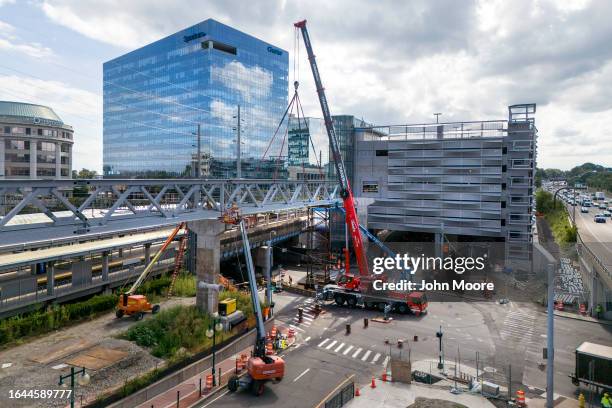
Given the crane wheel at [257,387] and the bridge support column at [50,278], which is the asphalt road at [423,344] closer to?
the crane wheel at [257,387]

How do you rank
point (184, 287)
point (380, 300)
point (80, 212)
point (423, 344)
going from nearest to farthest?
point (80, 212), point (423, 344), point (380, 300), point (184, 287)

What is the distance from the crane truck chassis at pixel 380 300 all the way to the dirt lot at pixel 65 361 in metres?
15.1

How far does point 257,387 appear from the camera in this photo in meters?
17.1

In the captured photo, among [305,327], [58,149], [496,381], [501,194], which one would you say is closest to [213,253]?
[305,327]

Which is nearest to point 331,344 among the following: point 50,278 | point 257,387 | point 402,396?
point 257,387

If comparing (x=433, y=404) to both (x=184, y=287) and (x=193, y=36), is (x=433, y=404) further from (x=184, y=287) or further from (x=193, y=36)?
(x=193, y=36)

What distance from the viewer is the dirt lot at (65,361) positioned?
15.5 meters

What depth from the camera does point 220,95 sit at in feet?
246

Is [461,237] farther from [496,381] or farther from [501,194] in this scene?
[496,381]

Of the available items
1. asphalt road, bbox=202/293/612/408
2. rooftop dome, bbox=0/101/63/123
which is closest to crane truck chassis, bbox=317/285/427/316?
asphalt road, bbox=202/293/612/408

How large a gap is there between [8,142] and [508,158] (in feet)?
140

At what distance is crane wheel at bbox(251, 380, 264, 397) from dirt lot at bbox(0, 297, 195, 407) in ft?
15.7

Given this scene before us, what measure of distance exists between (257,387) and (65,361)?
880 centimetres

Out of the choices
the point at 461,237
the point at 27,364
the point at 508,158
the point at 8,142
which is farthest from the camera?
the point at 461,237
